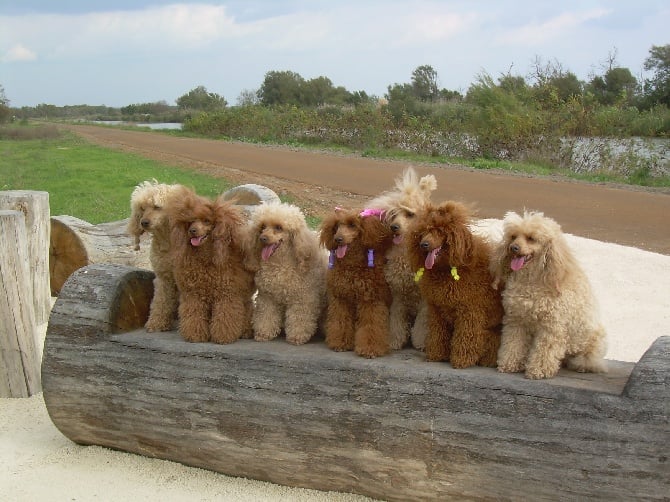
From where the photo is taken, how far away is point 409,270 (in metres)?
3.37

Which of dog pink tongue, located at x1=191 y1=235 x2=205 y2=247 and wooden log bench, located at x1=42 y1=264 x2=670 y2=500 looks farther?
dog pink tongue, located at x1=191 y1=235 x2=205 y2=247

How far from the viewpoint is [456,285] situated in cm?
307

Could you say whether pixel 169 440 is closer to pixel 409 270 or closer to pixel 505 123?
pixel 409 270

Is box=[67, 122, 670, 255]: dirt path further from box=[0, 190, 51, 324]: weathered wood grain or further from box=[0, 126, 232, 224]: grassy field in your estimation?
box=[0, 190, 51, 324]: weathered wood grain

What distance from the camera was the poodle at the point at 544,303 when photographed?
9.54 ft

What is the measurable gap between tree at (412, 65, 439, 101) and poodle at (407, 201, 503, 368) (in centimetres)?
4016

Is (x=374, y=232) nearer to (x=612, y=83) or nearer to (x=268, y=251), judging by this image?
(x=268, y=251)

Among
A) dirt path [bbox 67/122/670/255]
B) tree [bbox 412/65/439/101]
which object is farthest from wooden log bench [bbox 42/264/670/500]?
tree [bbox 412/65/439/101]

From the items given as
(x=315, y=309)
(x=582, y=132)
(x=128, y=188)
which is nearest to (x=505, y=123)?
(x=582, y=132)

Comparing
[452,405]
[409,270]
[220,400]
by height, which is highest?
[409,270]

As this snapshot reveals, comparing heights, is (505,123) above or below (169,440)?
above

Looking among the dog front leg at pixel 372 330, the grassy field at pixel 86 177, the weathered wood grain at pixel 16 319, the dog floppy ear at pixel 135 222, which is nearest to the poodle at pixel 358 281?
the dog front leg at pixel 372 330

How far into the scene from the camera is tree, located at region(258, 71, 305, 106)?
58156 mm

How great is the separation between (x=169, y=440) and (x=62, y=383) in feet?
2.38
